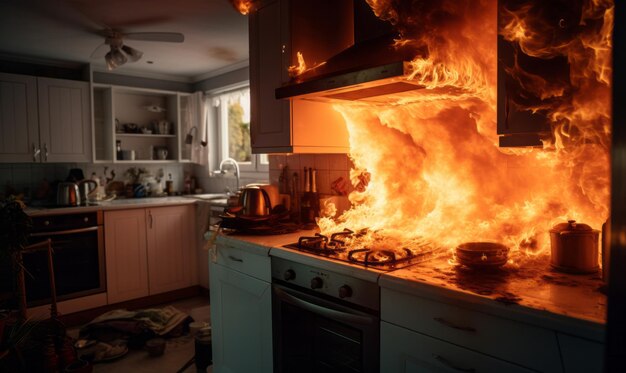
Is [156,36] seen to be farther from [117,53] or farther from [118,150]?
[118,150]

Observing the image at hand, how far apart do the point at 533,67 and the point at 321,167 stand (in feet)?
5.20

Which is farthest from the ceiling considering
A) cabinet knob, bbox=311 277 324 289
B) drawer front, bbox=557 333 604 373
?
drawer front, bbox=557 333 604 373

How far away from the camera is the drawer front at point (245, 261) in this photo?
2.03 metres

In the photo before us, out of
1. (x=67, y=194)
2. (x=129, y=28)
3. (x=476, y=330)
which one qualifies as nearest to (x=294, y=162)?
(x=129, y=28)

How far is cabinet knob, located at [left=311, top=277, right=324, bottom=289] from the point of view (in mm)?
1700

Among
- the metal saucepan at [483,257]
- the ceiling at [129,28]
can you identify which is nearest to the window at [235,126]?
the ceiling at [129,28]

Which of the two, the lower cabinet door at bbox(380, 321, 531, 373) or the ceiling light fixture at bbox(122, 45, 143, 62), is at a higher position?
the ceiling light fixture at bbox(122, 45, 143, 62)

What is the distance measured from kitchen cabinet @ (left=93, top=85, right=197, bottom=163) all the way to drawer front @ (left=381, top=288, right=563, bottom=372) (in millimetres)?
3969

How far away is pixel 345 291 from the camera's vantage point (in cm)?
157

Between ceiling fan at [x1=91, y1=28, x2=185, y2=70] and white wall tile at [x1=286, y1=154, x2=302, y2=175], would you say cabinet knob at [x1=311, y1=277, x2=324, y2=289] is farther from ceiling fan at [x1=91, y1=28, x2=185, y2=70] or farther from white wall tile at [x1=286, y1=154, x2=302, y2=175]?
ceiling fan at [x1=91, y1=28, x2=185, y2=70]

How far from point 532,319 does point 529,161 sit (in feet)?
3.03

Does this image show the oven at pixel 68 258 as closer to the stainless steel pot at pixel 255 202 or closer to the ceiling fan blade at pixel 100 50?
the ceiling fan blade at pixel 100 50

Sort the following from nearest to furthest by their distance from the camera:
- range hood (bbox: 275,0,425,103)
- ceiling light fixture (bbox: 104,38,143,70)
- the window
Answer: range hood (bbox: 275,0,425,103) → ceiling light fixture (bbox: 104,38,143,70) → the window

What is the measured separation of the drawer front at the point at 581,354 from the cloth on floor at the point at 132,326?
2.92 m
